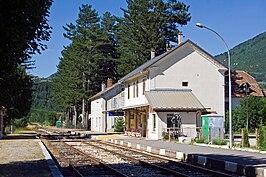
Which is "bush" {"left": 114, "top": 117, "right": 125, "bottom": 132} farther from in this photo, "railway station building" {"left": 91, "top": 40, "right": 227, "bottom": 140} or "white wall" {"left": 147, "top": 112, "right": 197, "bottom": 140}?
"white wall" {"left": 147, "top": 112, "right": 197, "bottom": 140}

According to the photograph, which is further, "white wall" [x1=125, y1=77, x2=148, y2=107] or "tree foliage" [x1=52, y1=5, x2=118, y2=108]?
"tree foliage" [x1=52, y1=5, x2=118, y2=108]

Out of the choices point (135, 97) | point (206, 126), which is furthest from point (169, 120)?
point (135, 97)

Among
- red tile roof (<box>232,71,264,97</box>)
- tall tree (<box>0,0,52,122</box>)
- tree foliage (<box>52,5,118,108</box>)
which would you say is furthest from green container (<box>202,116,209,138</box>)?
tree foliage (<box>52,5,118,108</box>)

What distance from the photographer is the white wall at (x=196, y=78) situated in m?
42.8

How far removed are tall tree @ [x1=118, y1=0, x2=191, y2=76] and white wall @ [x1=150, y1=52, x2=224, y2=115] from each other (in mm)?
23038

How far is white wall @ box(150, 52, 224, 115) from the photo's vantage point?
4275 centimetres

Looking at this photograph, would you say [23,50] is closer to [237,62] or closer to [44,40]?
[44,40]

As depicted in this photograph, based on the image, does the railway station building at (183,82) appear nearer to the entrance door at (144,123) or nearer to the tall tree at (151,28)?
the entrance door at (144,123)

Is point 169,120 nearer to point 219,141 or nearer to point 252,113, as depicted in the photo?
point 219,141

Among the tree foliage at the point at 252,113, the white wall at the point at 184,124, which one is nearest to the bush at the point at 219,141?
the white wall at the point at 184,124

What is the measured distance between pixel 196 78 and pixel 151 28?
81.7ft

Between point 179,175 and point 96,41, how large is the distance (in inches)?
2494

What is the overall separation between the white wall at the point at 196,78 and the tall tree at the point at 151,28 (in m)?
23.0

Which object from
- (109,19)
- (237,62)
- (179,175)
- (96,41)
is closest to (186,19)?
(96,41)
